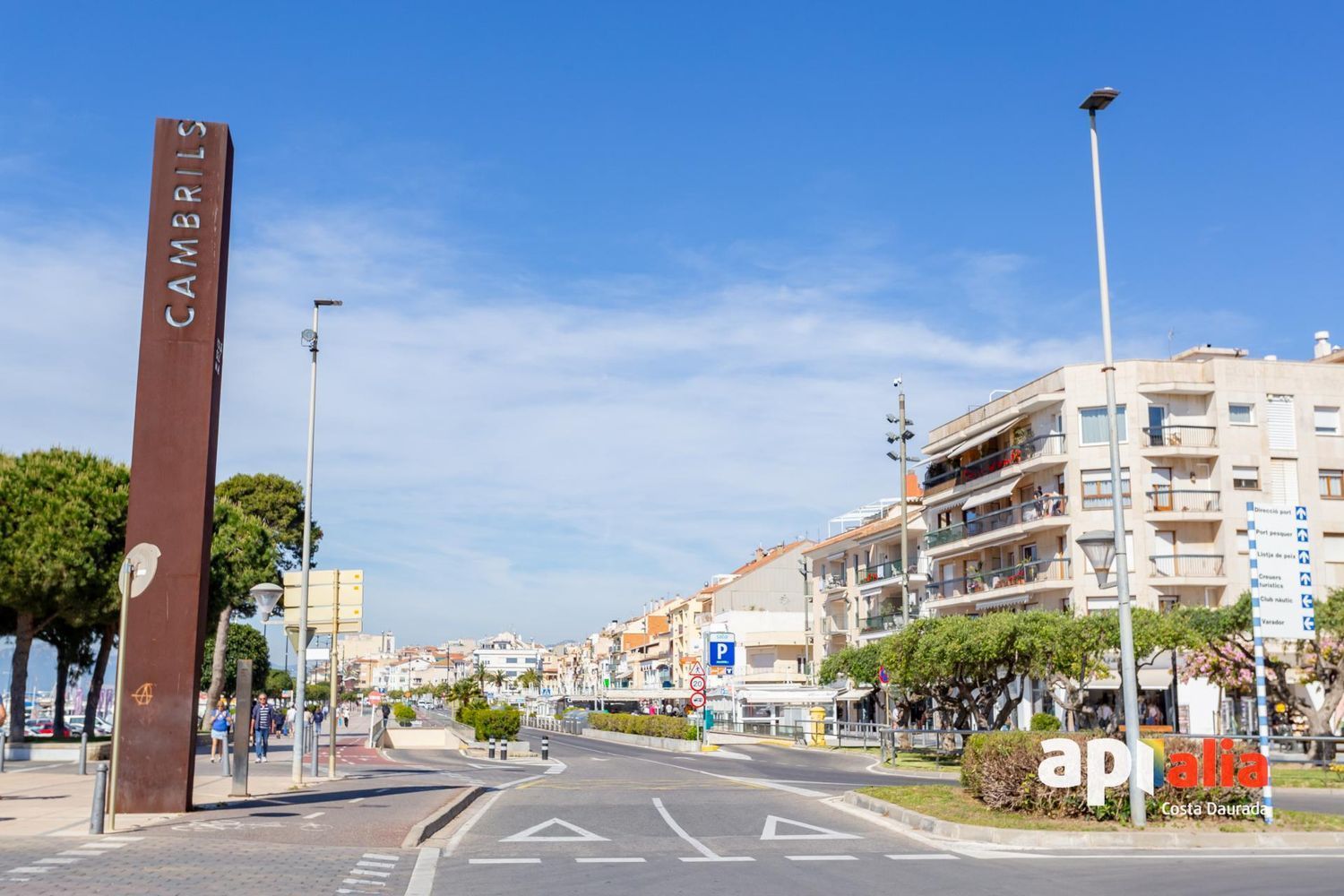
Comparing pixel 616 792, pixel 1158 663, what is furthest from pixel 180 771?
pixel 1158 663

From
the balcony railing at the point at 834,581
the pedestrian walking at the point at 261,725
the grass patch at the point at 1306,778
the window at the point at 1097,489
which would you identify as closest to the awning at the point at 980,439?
the window at the point at 1097,489

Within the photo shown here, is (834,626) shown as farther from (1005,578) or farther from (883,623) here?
(1005,578)

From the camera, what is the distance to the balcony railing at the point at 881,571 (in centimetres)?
6850

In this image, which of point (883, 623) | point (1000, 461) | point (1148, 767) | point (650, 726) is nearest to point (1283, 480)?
point (1000, 461)

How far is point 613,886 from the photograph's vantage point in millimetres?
11562

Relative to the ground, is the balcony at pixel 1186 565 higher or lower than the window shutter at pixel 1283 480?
lower

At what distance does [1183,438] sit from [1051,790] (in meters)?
39.6

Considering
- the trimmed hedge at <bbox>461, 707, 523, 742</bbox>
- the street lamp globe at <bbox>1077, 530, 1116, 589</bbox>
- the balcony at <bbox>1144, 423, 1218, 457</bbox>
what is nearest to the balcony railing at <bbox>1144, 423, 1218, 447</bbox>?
the balcony at <bbox>1144, 423, 1218, 457</bbox>

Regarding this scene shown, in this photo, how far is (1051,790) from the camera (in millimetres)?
16172

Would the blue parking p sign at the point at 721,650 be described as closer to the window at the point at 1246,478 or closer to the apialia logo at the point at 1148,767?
the window at the point at 1246,478

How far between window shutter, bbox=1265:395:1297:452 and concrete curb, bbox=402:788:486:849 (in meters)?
41.4

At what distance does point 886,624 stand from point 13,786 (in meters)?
51.1

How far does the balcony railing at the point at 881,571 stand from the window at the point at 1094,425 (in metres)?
16.2

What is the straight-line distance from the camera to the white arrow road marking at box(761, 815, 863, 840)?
53.2 ft
